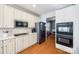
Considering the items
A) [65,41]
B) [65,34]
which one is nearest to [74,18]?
[65,34]

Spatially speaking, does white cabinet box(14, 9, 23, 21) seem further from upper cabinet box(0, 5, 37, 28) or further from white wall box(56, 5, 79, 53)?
white wall box(56, 5, 79, 53)

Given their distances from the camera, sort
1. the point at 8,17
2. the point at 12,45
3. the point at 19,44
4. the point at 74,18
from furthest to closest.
→ the point at 19,44 → the point at 74,18 → the point at 8,17 → the point at 12,45

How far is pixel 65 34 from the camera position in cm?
255

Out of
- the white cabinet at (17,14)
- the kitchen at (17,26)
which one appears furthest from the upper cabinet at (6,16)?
the white cabinet at (17,14)

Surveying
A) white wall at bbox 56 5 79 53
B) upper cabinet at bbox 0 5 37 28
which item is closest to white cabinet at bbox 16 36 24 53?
upper cabinet at bbox 0 5 37 28

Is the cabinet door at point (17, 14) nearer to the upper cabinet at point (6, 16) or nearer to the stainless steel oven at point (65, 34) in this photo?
the upper cabinet at point (6, 16)

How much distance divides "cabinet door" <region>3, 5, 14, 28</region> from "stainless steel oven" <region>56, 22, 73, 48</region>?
168cm

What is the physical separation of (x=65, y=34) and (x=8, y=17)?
1920mm

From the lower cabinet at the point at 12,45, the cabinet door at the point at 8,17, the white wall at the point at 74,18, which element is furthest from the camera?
the white wall at the point at 74,18

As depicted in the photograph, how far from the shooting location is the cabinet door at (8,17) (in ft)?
6.86

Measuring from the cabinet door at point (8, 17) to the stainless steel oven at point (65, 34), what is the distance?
168 cm

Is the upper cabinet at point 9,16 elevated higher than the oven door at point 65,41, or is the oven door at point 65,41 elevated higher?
the upper cabinet at point 9,16

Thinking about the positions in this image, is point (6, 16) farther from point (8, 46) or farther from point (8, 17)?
point (8, 46)

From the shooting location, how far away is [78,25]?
2.23 metres
